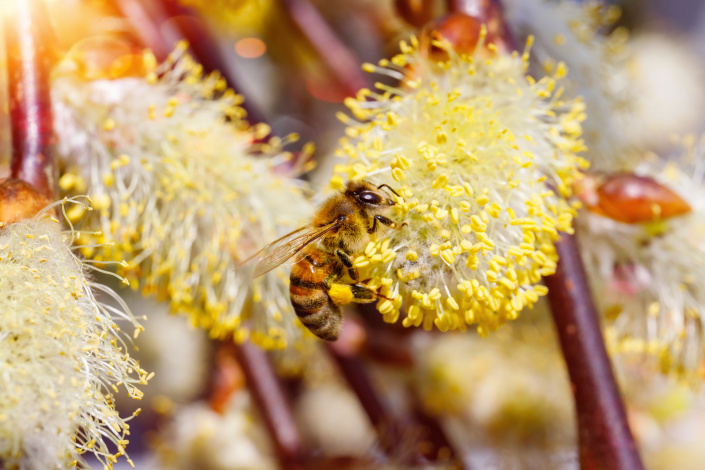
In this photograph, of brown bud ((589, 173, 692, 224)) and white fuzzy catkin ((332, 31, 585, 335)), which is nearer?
white fuzzy catkin ((332, 31, 585, 335))

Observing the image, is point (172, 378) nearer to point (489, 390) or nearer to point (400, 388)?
point (400, 388)

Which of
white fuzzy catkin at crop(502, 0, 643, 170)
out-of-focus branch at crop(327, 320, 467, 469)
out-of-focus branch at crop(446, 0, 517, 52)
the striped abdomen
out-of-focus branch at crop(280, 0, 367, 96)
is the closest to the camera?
the striped abdomen

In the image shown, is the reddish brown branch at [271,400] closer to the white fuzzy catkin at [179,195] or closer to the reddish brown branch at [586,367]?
the white fuzzy catkin at [179,195]

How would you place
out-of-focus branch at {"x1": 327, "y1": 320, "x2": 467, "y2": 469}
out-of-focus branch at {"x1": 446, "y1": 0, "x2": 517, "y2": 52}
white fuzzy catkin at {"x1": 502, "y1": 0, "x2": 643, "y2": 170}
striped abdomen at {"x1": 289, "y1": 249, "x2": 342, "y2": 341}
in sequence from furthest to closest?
out-of-focus branch at {"x1": 327, "y1": 320, "x2": 467, "y2": 469} → white fuzzy catkin at {"x1": 502, "y1": 0, "x2": 643, "y2": 170} → out-of-focus branch at {"x1": 446, "y1": 0, "x2": 517, "y2": 52} → striped abdomen at {"x1": 289, "y1": 249, "x2": 342, "y2": 341}

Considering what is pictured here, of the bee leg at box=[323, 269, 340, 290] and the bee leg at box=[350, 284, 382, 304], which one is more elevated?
the bee leg at box=[323, 269, 340, 290]

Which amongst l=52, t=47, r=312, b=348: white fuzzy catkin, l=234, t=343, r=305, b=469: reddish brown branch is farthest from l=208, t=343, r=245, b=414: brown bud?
l=52, t=47, r=312, b=348: white fuzzy catkin

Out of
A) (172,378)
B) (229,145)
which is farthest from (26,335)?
(172,378)

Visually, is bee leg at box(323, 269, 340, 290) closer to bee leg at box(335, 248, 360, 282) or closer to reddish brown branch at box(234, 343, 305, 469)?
bee leg at box(335, 248, 360, 282)

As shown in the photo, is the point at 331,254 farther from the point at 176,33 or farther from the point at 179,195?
the point at 176,33
